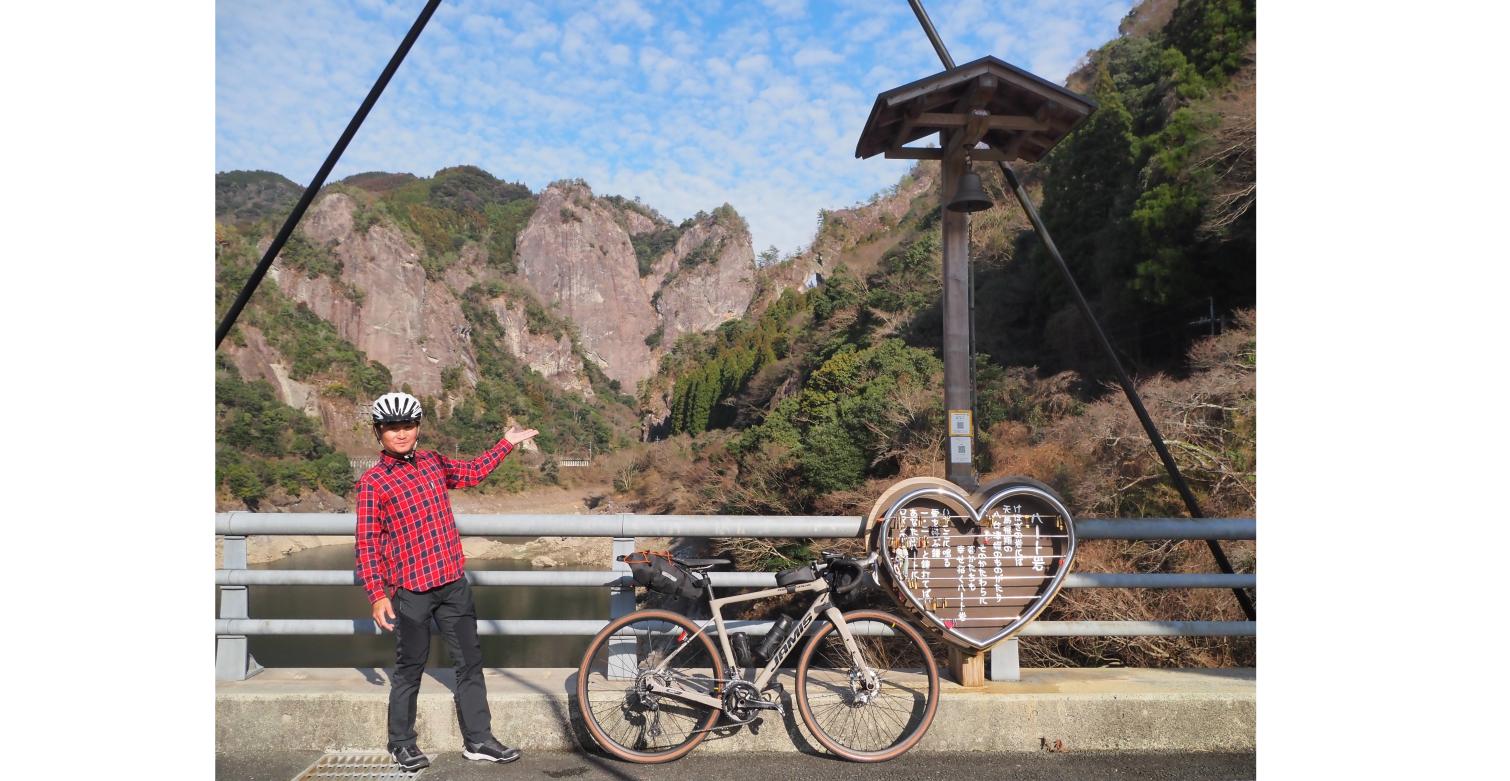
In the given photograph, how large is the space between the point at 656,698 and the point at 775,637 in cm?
59

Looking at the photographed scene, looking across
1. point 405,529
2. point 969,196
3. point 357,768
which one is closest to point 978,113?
point 969,196

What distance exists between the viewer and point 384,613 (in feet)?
12.0

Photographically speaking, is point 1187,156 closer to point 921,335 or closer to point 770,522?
point 921,335

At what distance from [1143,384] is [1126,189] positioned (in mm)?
6260

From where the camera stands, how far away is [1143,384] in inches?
703

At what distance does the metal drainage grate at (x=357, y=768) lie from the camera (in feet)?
12.5

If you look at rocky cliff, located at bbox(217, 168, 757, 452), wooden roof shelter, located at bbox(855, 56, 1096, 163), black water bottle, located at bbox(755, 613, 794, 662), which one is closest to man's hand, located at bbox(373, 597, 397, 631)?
black water bottle, located at bbox(755, 613, 794, 662)

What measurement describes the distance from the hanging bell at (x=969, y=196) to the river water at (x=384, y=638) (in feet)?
61.7

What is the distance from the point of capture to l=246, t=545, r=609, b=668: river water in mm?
27094

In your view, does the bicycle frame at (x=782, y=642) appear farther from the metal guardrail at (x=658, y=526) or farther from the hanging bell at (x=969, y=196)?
the hanging bell at (x=969, y=196)

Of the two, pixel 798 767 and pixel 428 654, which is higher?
pixel 428 654

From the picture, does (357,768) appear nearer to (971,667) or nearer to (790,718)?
(790,718)

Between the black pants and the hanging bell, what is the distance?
3.03 metres

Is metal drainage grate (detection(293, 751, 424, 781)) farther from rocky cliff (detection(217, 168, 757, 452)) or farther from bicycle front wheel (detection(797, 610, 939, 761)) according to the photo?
rocky cliff (detection(217, 168, 757, 452))
